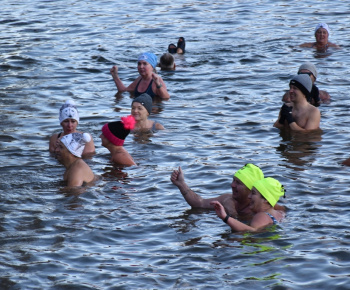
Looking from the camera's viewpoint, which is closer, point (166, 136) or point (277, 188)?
point (277, 188)

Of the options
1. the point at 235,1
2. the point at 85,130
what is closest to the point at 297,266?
the point at 85,130

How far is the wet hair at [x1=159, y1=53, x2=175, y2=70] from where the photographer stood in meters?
18.5

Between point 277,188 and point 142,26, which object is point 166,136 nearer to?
→ point 277,188

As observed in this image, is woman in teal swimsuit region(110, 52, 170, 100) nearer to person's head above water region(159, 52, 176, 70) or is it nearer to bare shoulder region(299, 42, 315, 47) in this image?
person's head above water region(159, 52, 176, 70)

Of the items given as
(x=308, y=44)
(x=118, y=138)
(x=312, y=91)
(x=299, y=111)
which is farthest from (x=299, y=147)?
(x=308, y=44)

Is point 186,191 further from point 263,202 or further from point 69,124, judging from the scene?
point 69,124

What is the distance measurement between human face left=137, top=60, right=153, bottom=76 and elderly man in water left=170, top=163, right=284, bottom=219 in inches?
271

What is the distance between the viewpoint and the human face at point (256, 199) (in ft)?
30.1

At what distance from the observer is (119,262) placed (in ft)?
27.6

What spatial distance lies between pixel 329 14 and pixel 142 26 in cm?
692

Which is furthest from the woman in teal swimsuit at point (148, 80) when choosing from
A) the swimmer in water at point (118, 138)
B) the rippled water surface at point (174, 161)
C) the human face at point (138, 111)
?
the swimmer in water at point (118, 138)

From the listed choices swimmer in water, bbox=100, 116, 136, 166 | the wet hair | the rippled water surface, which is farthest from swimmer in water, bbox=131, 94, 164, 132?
the wet hair

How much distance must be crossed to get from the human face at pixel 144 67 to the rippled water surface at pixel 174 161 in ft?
2.64

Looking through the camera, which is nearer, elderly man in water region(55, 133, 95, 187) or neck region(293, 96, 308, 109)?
elderly man in water region(55, 133, 95, 187)
